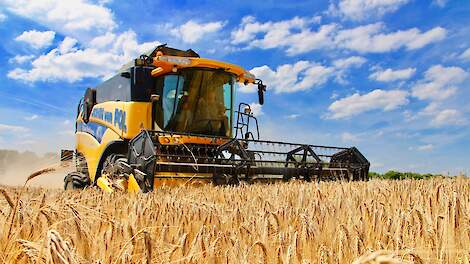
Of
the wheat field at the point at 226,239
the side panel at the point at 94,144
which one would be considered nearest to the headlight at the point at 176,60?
the side panel at the point at 94,144

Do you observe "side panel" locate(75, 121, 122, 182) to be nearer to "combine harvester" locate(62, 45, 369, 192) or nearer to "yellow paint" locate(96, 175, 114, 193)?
"combine harvester" locate(62, 45, 369, 192)

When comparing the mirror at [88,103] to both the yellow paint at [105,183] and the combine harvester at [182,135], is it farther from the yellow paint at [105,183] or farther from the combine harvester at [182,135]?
the yellow paint at [105,183]

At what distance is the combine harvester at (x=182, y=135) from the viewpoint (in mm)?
6988

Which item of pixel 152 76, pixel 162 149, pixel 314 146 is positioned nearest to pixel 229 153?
pixel 162 149

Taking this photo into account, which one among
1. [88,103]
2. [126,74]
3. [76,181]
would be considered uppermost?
[126,74]

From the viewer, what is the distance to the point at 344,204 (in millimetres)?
2914

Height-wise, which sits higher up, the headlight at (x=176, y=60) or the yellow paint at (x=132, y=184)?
the headlight at (x=176, y=60)

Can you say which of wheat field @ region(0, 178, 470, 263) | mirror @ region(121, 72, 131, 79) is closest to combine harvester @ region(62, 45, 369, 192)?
mirror @ region(121, 72, 131, 79)

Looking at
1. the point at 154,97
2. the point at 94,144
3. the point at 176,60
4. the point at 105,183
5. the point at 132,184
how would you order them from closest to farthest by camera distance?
the point at 132,184
the point at 105,183
the point at 176,60
the point at 154,97
the point at 94,144

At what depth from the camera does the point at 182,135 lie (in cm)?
791

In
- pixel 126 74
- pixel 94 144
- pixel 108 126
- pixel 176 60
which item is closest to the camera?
pixel 176 60

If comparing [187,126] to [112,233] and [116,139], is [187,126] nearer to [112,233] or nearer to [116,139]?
[116,139]

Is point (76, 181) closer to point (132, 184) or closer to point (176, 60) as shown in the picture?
point (176, 60)

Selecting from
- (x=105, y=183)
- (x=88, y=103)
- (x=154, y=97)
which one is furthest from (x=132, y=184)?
(x=88, y=103)
